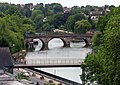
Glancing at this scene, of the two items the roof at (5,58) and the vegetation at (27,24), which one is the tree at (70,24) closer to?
the vegetation at (27,24)

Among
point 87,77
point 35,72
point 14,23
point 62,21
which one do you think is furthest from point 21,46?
point 62,21

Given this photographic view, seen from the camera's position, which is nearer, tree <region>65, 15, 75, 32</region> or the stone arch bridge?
the stone arch bridge

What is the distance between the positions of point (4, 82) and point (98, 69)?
11.2 meters

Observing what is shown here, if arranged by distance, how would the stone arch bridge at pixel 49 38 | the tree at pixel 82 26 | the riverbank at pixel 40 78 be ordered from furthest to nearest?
the tree at pixel 82 26
the stone arch bridge at pixel 49 38
the riverbank at pixel 40 78

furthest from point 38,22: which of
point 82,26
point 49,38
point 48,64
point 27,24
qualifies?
point 48,64

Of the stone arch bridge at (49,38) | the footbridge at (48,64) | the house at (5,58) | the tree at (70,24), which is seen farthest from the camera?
the tree at (70,24)

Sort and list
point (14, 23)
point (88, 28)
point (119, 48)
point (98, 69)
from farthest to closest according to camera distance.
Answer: point (88, 28) → point (14, 23) → point (98, 69) → point (119, 48)

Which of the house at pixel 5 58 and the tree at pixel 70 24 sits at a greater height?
the house at pixel 5 58

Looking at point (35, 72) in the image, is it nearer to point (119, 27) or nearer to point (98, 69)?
point (98, 69)

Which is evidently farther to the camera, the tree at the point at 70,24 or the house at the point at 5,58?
the tree at the point at 70,24

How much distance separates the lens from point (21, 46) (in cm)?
9956

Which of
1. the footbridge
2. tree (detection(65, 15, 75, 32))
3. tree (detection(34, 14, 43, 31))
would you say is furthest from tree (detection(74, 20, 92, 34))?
the footbridge

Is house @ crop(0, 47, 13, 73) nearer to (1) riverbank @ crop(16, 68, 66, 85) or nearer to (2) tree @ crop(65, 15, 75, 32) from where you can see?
(1) riverbank @ crop(16, 68, 66, 85)

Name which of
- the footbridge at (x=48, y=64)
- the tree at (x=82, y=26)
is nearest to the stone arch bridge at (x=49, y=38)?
the tree at (x=82, y=26)
